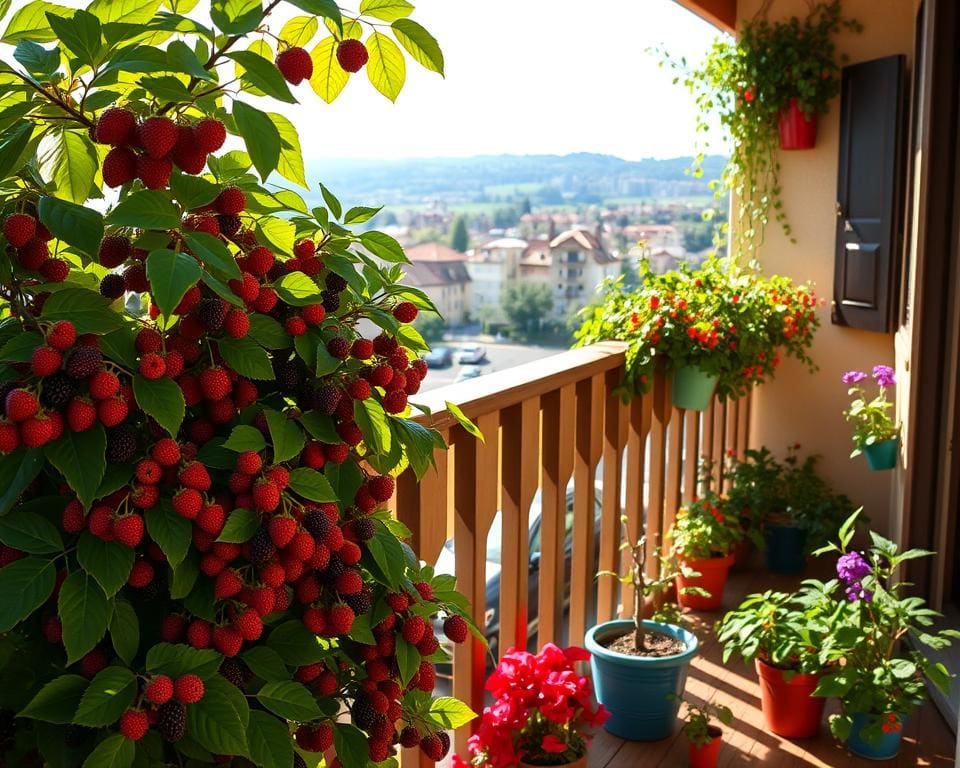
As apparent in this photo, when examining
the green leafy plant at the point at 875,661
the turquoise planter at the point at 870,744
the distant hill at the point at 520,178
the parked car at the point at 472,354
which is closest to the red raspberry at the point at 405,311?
the green leafy plant at the point at 875,661

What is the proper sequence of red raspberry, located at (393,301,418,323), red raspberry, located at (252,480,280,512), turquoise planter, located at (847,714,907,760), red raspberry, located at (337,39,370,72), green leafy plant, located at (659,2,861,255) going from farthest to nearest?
1. green leafy plant, located at (659,2,861,255)
2. turquoise planter, located at (847,714,907,760)
3. red raspberry, located at (393,301,418,323)
4. red raspberry, located at (337,39,370,72)
5. red raspberry, located at (252,480,280,512)

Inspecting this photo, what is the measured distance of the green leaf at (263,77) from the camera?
81 cm

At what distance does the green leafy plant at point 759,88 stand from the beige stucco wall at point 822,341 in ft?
0.18

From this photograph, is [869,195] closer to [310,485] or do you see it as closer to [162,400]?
[310,485]

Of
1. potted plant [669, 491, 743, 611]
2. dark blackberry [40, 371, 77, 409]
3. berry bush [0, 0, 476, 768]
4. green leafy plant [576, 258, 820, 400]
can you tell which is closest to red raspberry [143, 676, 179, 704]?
berry bush [0, 0, 476, 768]

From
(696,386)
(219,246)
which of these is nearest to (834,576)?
(696,386)

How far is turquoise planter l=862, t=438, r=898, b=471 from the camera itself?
3.44 m

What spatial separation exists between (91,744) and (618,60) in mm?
11228

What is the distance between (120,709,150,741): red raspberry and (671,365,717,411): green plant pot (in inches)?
104

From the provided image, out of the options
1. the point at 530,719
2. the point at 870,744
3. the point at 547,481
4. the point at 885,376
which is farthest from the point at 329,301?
the point at 885,376

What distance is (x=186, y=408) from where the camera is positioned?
0.91 meters

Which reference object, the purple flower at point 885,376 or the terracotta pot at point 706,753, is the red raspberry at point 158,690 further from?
the purple flower at point 885,376

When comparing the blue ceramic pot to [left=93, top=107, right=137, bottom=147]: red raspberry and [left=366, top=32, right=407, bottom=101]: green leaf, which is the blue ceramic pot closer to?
[left=366, top=32, right=407, bottom=101]: green leaf

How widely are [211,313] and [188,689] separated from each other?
313mm
